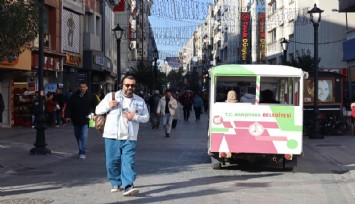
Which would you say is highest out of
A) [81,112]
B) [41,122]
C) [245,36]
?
[245,36]

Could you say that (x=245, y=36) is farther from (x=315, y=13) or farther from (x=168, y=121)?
(x=168, y=121)

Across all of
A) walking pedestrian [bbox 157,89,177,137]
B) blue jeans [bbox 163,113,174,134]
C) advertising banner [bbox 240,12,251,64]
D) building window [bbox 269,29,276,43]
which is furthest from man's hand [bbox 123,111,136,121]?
advertising banner [bbox 240,12,251,64]

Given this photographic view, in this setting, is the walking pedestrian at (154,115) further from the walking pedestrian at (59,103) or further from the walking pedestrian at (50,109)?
the walking pedestrian at (50,109)

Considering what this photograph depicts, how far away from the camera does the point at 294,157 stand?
1141 cm

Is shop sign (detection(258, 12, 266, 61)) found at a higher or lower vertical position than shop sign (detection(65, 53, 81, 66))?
higher

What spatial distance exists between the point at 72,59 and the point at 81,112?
64.6 feet

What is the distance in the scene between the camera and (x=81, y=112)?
13414 millimetres

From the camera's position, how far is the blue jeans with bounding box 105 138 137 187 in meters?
8.55

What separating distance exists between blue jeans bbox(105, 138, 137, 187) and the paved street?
31 cm

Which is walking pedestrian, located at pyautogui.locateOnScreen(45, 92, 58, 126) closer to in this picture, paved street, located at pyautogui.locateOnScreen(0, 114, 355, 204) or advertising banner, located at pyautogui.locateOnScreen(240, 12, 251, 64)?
paved street, located at pyautogui.locateOnScreen(0, 114, 355, 204)

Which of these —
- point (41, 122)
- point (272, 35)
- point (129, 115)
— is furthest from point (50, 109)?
point (272, 35)

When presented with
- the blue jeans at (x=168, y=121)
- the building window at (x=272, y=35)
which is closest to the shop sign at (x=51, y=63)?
the blue jeans at (x=168, y=121)

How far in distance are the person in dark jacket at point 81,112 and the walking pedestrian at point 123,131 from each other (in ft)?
15.9

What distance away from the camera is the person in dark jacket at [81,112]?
1346 cm
